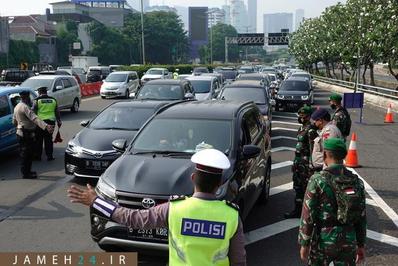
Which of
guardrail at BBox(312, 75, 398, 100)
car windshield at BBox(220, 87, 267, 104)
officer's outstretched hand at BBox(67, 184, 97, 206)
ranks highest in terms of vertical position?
officer's outstretched hand at BBox(67, 184, 97, 206)

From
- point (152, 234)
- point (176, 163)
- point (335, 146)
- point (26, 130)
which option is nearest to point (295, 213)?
point (176, 163)

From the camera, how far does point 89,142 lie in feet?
30.7

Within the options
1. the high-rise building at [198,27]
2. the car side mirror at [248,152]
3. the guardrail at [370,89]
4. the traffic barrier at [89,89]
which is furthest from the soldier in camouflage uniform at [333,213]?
the high-rise building at [198,27]

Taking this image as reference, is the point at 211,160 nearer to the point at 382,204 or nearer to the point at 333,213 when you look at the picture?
the point at 333,213

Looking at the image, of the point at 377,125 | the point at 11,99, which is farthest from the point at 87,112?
the point at 377,125

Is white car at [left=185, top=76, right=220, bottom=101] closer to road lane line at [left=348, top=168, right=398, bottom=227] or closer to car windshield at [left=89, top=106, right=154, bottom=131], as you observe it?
car windshield at [left=89, top=106, right=154, bottom=131]

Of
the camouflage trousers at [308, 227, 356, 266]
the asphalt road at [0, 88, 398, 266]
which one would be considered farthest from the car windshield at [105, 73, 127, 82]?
the camouflage trousers at [308, 227, 356, 266]

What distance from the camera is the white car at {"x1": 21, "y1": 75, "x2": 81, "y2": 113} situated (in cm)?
1978

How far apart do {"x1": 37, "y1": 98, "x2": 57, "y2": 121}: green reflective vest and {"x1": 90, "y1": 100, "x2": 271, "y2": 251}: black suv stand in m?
4.94

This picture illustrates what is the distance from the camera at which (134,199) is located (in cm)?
523

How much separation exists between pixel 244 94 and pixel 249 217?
875 cm

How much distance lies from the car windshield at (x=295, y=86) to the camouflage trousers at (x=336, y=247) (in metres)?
20.9

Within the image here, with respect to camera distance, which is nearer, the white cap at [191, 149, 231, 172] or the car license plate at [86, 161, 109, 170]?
the white cap at [191, 149, 231, 172]

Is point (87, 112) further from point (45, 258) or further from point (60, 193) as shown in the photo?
→ point (45, 258)
